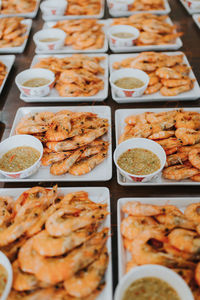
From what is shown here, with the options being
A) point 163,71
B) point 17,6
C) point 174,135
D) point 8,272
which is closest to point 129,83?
point 163,71

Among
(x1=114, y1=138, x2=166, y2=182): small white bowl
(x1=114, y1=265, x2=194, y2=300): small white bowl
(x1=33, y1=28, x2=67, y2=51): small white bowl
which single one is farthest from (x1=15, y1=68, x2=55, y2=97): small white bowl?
(x1=114, y1=265, x2=194, y2=300): small white bowl

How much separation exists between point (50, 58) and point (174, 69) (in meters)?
1.60

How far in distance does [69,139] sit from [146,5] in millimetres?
3423

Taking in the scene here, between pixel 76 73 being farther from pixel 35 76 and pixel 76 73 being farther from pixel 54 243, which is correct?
pixel 54 243

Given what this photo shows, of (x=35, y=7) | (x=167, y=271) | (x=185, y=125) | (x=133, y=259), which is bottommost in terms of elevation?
(x=133, y=259)

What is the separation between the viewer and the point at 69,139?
2.39 m

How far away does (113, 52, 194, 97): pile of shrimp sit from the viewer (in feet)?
9.46

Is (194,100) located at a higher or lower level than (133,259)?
A: higher

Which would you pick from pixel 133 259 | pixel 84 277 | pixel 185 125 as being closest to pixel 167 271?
pixel 133 259

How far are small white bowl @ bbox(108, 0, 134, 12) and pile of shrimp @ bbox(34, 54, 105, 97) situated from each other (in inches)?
61.5

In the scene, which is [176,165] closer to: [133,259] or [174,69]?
[133,259]

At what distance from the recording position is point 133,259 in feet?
5.41

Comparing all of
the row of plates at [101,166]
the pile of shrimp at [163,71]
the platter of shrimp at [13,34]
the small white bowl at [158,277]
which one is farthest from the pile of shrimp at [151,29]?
the small white bowl at [158,277]

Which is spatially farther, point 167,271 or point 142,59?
point 142,59
